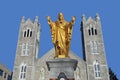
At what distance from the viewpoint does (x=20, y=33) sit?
36.4 m

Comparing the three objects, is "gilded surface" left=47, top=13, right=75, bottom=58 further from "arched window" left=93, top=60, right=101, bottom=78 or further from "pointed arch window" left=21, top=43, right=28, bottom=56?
"pointed arch window" left=21, top=43, right=28, bottom=56

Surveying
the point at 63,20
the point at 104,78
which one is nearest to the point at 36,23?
the point at 104,78

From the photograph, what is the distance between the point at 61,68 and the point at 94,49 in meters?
24.9

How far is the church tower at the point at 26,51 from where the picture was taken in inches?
1272

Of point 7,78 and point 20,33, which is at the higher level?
point 20,33

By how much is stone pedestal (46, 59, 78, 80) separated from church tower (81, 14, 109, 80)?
74.1ft

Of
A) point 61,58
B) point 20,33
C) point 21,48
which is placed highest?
point 20,33

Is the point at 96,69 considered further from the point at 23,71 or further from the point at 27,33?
the point at 27,33

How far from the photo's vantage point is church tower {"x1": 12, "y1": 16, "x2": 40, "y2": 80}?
32.3m

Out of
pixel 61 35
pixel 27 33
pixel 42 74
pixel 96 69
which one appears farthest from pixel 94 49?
pixel 61 35

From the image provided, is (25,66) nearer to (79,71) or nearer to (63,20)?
(79,71)

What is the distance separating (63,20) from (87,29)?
25.6 meters

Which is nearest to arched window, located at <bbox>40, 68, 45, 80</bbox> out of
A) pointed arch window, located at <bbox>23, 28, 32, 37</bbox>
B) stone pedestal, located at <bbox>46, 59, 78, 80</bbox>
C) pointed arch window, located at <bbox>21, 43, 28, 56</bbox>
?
pointed arch window, located at <bbox>21, 43, 28, 56</bbox>

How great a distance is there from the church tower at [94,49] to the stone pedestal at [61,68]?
22573 mm
